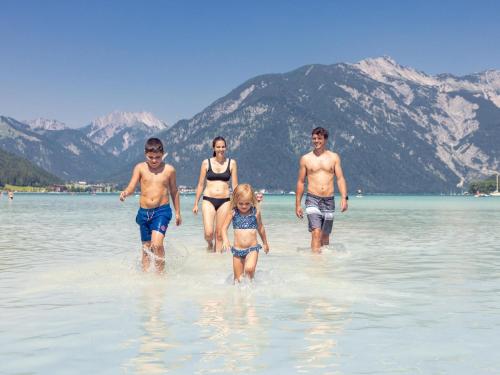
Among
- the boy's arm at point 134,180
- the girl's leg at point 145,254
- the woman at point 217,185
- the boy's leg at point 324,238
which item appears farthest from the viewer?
the boy's leg at point 324,238

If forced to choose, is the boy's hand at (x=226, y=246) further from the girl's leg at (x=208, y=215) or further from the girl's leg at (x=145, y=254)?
the girl's leg at (x=208, y=215)

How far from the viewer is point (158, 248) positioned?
12773mm

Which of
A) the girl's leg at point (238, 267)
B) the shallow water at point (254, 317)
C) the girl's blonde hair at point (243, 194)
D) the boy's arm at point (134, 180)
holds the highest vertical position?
the boy's arm at point (134, 180)

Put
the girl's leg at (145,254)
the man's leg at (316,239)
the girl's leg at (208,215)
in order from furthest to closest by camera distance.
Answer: the man's leg at (316,239) → the girl's leg at (208,215) → the girl's leg at (145,254)

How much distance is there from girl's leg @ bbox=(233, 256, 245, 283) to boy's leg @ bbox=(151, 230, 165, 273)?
1.85 m

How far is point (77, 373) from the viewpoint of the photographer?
621 centimetres

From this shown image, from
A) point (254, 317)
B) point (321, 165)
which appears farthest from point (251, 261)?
point (321, 165)

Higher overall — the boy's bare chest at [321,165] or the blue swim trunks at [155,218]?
the boy's bare chest at [321,165]

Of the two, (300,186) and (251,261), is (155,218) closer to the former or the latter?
(251,261)

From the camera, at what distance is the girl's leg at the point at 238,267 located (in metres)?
11.3

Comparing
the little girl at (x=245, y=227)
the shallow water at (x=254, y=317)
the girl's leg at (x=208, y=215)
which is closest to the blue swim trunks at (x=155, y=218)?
the shallow water at (x=254, y=317)

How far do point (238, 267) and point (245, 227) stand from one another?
2.52ft

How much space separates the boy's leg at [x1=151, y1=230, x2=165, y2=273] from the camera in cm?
1255

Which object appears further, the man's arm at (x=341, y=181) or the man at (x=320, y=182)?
the man at (x=320, y=182)
